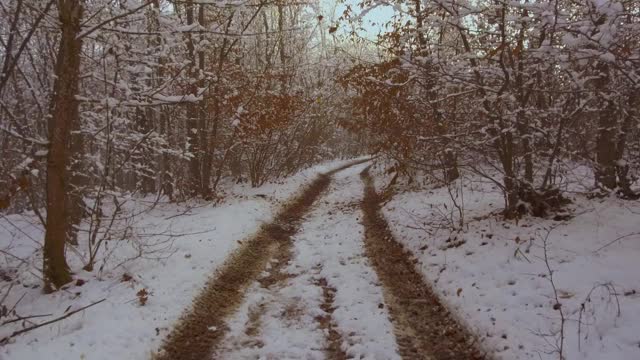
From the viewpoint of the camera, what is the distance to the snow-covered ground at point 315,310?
6141mm

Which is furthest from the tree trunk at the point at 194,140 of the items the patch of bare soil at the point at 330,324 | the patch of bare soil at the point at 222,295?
the patch of bare soil at the point at 330,324

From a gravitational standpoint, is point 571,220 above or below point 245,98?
below

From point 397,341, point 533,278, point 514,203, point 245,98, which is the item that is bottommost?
point 397,341

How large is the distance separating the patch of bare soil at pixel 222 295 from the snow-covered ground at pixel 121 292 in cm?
18

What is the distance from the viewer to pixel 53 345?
228 inches

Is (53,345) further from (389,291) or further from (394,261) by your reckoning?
(394,261)

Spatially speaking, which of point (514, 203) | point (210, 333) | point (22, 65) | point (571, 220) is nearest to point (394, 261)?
point (514, 203)

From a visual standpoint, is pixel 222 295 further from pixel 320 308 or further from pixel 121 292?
pixel 320 308

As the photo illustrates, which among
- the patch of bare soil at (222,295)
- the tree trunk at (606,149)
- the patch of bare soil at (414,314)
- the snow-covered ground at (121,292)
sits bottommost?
the patch of bare soil at (414,314)

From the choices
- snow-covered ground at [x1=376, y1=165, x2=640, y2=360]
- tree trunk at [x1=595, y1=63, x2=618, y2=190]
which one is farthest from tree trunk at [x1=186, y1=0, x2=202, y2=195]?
tree trunk at [x1=595, y1=63, x2=618, y2=190]

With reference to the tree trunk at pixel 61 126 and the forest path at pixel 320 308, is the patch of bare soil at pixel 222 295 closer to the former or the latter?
the forest path at pixel 320 308

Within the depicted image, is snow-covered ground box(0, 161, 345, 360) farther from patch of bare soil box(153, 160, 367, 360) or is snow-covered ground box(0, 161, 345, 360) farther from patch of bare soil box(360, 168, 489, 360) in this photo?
patch of bare soil box(360, 168, 489, 360)

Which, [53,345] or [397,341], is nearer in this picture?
[53,345]

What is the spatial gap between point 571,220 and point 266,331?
6.21 metres
